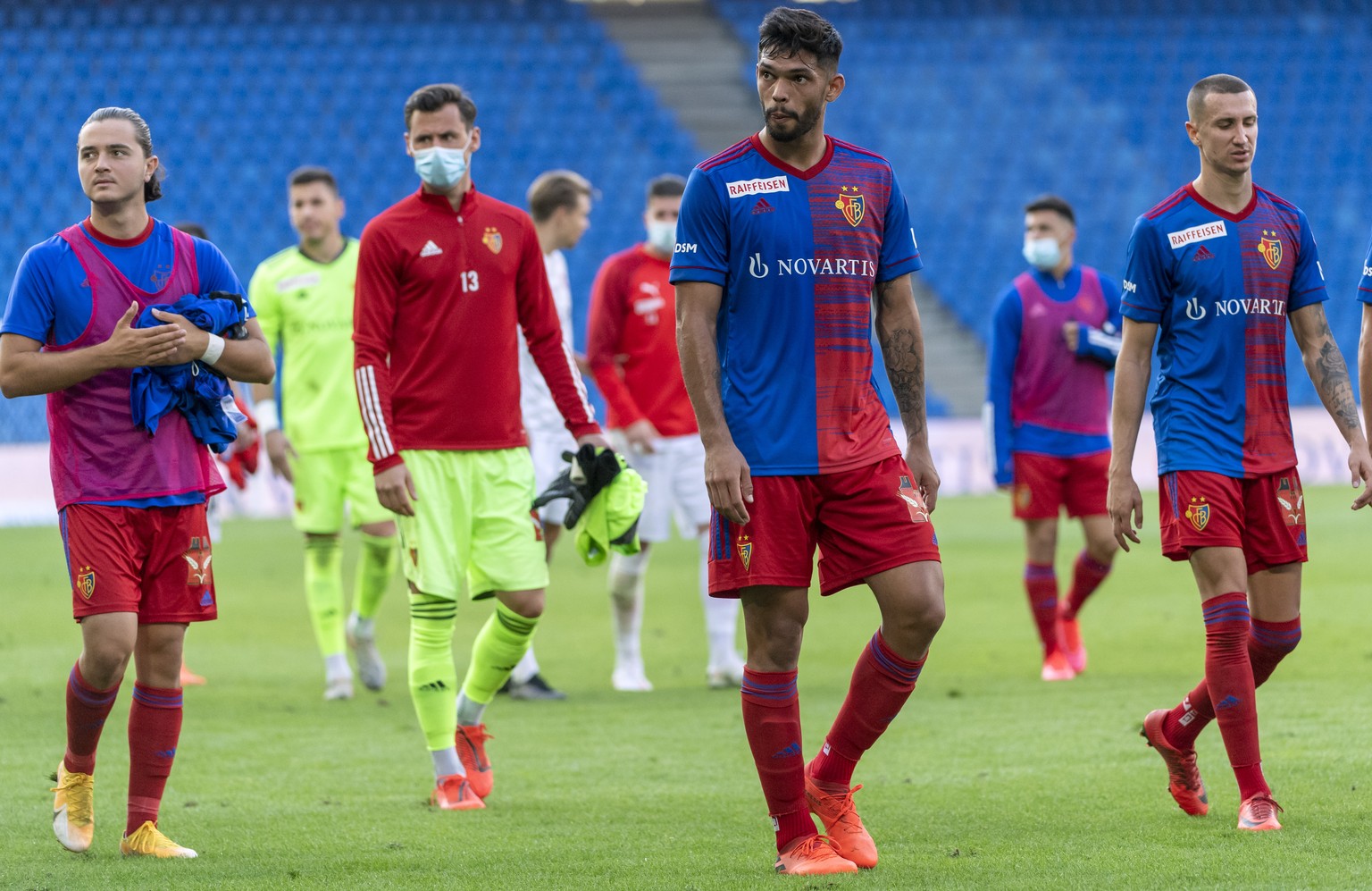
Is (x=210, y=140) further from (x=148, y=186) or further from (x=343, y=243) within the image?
(x=148, y=186)

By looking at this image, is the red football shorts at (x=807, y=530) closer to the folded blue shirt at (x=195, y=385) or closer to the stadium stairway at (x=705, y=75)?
the folded blue shirt at (x=195, y=385)

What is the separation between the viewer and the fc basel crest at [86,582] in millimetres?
4469

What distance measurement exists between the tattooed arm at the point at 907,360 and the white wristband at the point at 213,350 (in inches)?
70.5

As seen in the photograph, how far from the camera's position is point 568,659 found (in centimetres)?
902

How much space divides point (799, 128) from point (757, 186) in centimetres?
17

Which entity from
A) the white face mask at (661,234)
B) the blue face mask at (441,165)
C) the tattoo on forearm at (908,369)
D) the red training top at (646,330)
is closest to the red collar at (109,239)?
the blue face mask at (441,165)

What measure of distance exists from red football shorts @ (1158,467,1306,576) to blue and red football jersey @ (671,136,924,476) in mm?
1030

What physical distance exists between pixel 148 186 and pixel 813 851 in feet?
8.50

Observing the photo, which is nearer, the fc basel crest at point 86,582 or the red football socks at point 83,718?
the fc basel crest at point 86,582

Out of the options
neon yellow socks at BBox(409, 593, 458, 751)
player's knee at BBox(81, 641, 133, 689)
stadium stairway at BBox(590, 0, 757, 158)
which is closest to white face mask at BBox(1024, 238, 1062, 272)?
neon yellow socks at BBox(409, 593, 458, 751)

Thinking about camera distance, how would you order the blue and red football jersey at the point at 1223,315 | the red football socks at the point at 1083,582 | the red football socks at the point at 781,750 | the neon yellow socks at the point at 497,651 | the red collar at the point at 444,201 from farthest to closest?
the red football socks at the point at 1083,582
the neon yellow socks at the point at 497,651
the red collar at the point at 444,201
the blue and red football jersey at the point at 1223,315
the red football socks at the point at 781,750

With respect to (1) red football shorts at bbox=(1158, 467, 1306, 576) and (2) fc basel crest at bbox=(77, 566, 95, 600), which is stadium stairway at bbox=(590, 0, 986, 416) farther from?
(2) fc basel crest at bbox=(77, 566, 95, 600)

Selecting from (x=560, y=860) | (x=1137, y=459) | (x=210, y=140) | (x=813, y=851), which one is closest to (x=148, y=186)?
(x=560, y=860)

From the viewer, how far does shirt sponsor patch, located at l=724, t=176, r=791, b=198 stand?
13.6 feet
